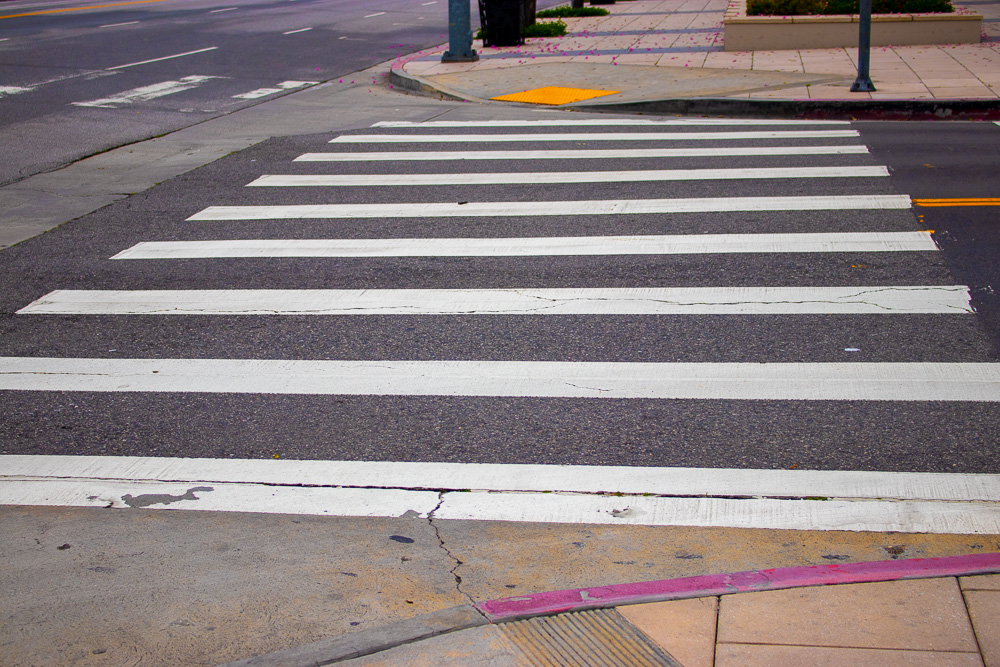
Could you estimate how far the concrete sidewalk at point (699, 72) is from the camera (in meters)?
13.9

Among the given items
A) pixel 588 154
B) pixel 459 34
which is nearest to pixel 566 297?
pixel 588 154

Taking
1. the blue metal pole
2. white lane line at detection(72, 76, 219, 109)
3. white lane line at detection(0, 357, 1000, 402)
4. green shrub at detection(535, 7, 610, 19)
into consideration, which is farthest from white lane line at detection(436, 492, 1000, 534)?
green shrub at detection(535, 7, 610, 19)

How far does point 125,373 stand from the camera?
236 inches

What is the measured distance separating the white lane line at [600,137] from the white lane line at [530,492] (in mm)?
8010

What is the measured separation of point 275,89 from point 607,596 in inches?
575

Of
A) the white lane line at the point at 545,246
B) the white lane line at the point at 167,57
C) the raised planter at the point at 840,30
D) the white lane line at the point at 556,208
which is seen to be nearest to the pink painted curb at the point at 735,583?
the white lane line at the point at 545,246

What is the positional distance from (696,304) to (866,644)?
367cm

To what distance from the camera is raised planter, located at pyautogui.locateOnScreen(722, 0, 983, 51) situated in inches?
715

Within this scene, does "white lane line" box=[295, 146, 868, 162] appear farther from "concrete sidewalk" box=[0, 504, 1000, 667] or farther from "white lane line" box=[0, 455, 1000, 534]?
"concrete sidewalk" box=[0, 504, 1000, 667]

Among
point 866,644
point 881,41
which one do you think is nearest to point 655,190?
point 866,644

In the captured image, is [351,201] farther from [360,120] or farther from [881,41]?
[881,41]

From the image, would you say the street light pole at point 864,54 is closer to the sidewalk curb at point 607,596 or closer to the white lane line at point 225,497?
the sidewalk curb at point 607,596

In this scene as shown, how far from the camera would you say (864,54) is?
13.8m

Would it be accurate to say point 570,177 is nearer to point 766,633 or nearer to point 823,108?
point 823,108
